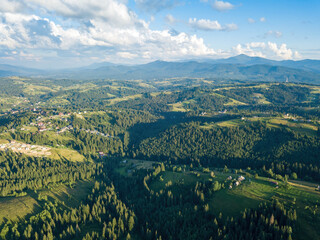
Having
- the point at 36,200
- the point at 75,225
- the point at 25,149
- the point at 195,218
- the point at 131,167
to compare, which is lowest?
the point at 131,167

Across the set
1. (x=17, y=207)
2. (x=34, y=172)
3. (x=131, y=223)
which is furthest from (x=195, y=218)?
(x=34, y=172)

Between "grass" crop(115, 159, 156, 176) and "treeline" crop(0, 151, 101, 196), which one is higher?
"treeline" crop(0, 151, 101, 196)

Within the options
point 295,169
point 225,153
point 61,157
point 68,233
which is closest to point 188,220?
point 68,233

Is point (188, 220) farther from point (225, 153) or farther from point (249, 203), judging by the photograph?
point (225, 153)

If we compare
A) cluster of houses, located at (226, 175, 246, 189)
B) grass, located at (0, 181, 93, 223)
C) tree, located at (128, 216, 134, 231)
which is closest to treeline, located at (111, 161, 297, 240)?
tree, located at (128, 216, 134, 231)

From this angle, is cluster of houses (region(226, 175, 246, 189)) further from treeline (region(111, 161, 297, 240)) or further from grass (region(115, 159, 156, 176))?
grass (region(115, 159, 156, 176))

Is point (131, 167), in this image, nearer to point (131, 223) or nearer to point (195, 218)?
point (131, 223)

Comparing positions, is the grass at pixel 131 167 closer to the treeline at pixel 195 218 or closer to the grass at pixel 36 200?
the grass at pixel 36 200

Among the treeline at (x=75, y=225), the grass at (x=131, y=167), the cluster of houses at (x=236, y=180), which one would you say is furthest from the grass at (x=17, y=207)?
the cluster of houses at (x=236, y=180)
